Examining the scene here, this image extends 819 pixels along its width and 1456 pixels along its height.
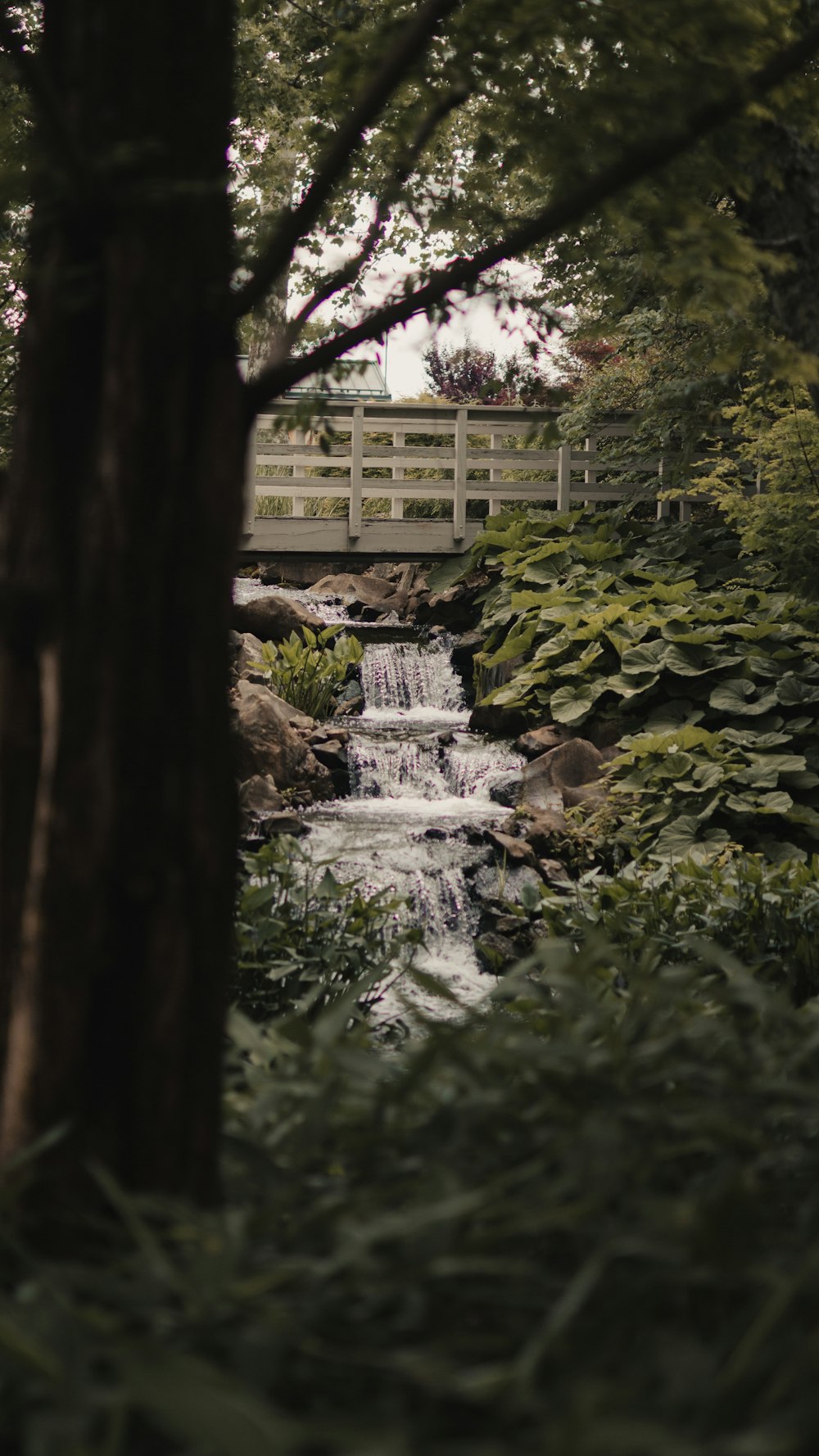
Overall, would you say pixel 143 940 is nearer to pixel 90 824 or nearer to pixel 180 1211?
pixel 90 824

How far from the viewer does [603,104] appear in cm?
205

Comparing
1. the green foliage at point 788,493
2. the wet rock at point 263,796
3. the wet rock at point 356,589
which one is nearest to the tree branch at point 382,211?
the wet rock at point 263,796

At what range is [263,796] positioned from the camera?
29.1 feet

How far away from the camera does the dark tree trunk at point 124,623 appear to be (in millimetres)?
1435

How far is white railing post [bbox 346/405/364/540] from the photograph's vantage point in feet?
43.8

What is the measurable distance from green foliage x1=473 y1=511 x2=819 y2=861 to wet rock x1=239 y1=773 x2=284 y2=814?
232cm

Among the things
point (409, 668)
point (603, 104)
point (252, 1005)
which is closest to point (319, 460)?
point (409, 668)

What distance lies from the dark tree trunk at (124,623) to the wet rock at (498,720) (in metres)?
8.76

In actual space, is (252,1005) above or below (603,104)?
below

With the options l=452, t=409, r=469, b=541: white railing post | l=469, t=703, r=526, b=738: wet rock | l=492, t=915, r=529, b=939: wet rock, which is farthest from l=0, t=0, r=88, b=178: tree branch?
l=452, t=409, r=469, b=541: white railing post

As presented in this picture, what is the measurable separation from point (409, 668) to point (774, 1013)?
34.4ft

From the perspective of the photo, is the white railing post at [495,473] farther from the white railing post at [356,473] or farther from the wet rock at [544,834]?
the wet rock at [544,834]

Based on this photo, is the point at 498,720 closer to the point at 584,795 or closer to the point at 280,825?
the point at 584,795

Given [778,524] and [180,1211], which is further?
[778,524]
